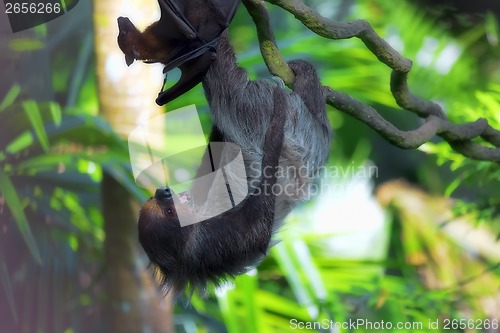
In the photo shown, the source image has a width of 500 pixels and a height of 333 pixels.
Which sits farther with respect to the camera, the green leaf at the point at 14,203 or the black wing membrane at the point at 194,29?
the green leaf at the point at 14,203

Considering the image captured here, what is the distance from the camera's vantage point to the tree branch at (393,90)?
2.90m

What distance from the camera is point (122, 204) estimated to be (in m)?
5.38

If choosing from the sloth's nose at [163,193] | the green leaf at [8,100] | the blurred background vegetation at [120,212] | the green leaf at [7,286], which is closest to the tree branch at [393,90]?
the blurred background vegetation at [120,212]

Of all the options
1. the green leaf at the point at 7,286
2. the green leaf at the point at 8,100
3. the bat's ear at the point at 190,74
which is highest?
the bat's ear at the point at 190,74

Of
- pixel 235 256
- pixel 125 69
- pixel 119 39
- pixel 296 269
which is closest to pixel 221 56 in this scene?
pixel 119 39

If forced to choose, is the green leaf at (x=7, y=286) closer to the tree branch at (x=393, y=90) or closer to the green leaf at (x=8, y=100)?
the green leaf at (x=8, y=100)

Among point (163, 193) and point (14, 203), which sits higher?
point (163, 193)

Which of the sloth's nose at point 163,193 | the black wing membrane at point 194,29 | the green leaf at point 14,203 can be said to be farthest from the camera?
the green leaf at point 14,203

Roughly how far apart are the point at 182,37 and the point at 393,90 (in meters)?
1.19

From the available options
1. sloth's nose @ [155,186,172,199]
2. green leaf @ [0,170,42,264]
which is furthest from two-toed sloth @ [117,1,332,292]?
green leaf @ [0,170,42,264]

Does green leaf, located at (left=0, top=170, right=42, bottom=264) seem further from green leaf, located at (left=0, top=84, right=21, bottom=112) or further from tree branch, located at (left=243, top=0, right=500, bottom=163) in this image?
tree branch, located at (left=243, top=0, right=500, bottom=163)

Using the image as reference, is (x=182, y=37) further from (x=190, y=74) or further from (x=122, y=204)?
(x=122, y=204)

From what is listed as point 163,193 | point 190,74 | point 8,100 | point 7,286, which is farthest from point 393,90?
point 7,286

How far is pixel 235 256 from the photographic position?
10.3 ft
